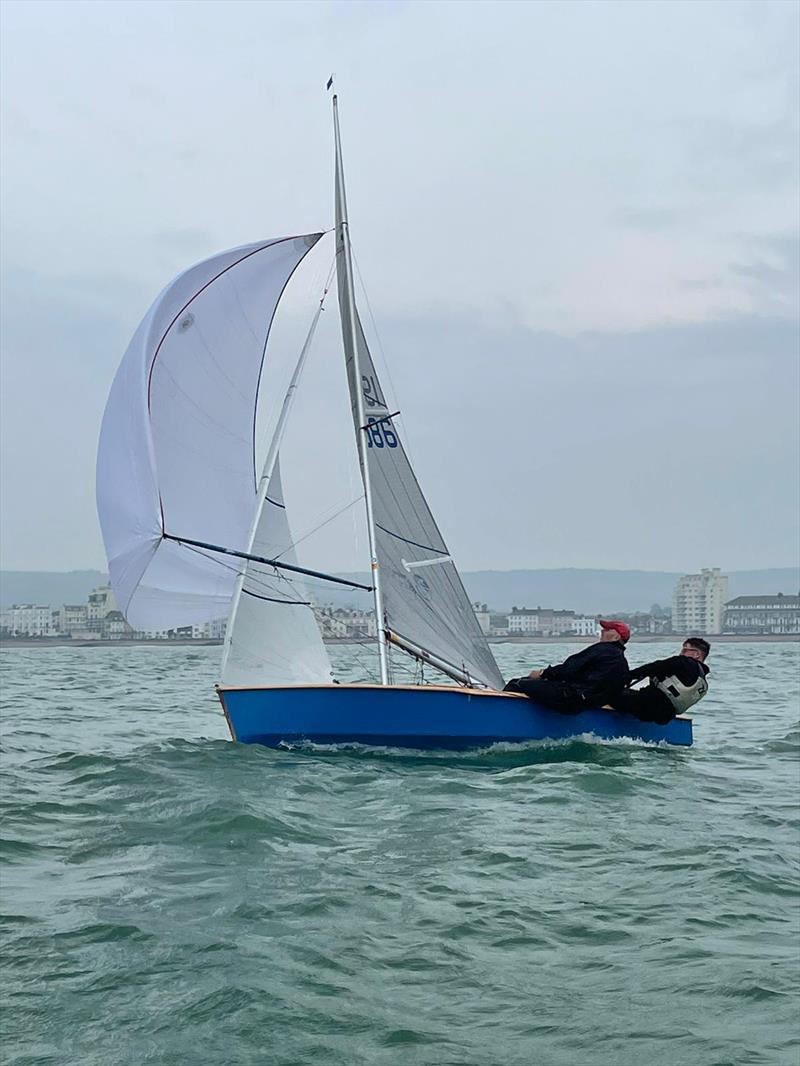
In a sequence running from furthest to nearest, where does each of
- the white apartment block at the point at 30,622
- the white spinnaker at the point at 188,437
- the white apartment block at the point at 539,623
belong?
the white apartment block at the point at 539,623
the white apartment block at the point at 30,622
the white spinnaker at the point at 188,437

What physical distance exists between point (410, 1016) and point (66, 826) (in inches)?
178

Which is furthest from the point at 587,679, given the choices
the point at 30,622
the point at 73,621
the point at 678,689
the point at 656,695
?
the point at 30,622

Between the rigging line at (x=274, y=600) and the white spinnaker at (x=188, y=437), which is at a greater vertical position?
the white spinnaker at (x=188, y=437)

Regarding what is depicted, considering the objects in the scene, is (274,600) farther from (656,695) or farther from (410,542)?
(656,695)

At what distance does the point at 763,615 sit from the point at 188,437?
161m

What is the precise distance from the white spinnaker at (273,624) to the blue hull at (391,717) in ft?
2.37

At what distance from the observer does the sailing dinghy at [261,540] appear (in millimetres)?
11984

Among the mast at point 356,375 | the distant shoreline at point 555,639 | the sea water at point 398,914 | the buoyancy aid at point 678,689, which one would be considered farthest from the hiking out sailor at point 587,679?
the distant shoreline at point 555,639

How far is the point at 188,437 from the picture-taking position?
1271cm

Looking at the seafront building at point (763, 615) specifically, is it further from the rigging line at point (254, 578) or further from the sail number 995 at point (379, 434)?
the rigging line at point (254, 578)

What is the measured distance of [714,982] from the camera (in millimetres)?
5066

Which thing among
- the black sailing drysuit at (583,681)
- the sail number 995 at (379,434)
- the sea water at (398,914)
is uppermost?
the sail number 995 at (379,434)

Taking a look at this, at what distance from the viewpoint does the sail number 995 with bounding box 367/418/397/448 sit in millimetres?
13961

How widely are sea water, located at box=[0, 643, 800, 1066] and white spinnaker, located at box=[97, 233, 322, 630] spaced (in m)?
1.88
